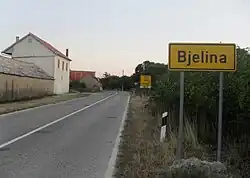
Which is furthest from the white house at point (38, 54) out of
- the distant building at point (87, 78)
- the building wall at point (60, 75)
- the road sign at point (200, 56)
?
the distant building at point (87, 78)

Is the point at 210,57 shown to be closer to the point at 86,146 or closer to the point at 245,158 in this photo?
the point at 245,158

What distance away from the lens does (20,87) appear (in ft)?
132

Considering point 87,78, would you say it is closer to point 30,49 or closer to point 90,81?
point 90,81

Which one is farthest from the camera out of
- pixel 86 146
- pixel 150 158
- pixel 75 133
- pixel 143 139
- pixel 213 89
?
pixel 75 133

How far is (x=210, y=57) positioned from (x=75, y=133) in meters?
8.16

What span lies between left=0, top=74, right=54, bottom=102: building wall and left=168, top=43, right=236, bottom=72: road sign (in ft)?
96.3

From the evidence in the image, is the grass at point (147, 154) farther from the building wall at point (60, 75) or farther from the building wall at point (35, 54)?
the building wall at point (60, 75)

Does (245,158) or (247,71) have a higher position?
(247,71)

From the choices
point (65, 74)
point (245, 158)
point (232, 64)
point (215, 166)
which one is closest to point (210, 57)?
point (232, 64)

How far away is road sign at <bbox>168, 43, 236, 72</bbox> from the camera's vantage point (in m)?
7.42

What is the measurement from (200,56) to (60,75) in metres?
61.0

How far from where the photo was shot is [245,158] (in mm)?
9602

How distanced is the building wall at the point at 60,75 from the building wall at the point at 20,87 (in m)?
11.3

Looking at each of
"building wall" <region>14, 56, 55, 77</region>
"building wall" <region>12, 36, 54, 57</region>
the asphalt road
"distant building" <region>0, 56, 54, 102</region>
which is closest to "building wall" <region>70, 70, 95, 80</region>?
"building wall" <region>12, 36, 54, 57</region>
